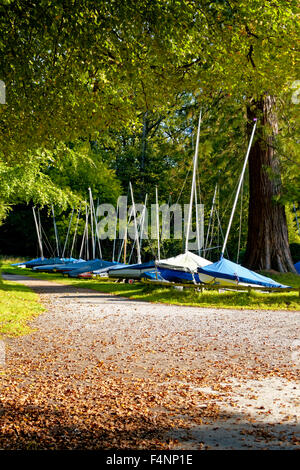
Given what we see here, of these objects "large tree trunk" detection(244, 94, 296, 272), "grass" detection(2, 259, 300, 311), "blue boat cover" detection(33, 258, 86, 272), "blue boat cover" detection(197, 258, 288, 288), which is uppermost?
"large tree trunk" detection(244, 94, 296, 272)

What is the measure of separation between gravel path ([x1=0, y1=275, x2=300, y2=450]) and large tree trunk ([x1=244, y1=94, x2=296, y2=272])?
9.58 m

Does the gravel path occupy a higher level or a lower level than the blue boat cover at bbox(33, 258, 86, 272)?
lower

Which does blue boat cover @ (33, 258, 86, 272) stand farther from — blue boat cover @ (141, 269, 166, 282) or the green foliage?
the green foliage

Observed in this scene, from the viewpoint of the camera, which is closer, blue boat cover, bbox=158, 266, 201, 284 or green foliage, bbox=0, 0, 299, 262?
green foliage, bbox=0, 0, 299, 262

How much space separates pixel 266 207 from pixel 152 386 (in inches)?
632

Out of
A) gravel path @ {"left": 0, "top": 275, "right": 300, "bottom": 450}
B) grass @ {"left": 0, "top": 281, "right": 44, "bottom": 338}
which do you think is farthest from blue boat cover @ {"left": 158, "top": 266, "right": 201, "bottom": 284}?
gravel path @ {"left": 0, "top": 275, "right": 300, "bottom": 450}

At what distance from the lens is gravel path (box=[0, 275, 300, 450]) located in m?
4.20

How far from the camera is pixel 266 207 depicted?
20922mm

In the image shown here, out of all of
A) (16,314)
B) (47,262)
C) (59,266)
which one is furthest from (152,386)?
(47,262)

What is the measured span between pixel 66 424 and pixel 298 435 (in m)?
1.97

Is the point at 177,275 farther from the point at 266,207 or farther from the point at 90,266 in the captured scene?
the point at 90,266

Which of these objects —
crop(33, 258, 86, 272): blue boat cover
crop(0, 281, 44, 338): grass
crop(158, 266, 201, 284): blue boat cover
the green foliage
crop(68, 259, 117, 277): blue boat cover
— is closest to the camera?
the green foliage

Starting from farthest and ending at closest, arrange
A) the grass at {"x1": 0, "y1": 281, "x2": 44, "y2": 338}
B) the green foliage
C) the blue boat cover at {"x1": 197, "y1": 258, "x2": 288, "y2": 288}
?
the blue boat cover at {"x1": 197, "y1": 258, "x2": 288, "y2": 288}
the grass at {"x1": 0, "y1": 281, "x2": 44, "y2": 338}
the green foliage

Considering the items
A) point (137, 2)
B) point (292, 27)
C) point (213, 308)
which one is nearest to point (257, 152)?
point (213, 308)
